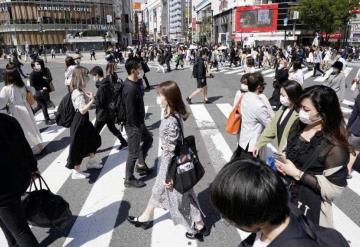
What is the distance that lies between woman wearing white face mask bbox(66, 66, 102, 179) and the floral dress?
1.90 metres

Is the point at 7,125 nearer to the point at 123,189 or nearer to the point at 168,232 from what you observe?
the point at 168,232

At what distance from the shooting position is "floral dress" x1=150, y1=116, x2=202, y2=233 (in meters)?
3.30

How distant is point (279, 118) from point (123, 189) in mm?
2730

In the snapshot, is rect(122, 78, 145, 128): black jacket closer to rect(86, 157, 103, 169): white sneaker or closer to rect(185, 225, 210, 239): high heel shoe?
rect(86, 157, 103, 169): white sneaker

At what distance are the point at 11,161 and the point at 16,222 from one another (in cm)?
58

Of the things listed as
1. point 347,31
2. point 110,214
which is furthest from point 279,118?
point 347,31

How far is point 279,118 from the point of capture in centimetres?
334

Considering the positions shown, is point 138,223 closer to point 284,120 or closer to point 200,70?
point 284,120

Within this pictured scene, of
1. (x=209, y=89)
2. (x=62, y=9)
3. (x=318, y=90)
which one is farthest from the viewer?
(x=62, y=9)

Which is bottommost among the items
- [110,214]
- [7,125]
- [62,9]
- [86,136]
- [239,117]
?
[110,214]

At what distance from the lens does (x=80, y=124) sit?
16.0 feet

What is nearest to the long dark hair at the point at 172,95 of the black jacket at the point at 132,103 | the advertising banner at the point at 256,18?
the black jacket at the point at 132,103

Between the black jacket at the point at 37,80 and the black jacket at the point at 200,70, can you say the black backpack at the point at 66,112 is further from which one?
the black jacket at the point at 200,70

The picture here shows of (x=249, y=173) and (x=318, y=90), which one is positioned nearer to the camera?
(x=249, y=173)
